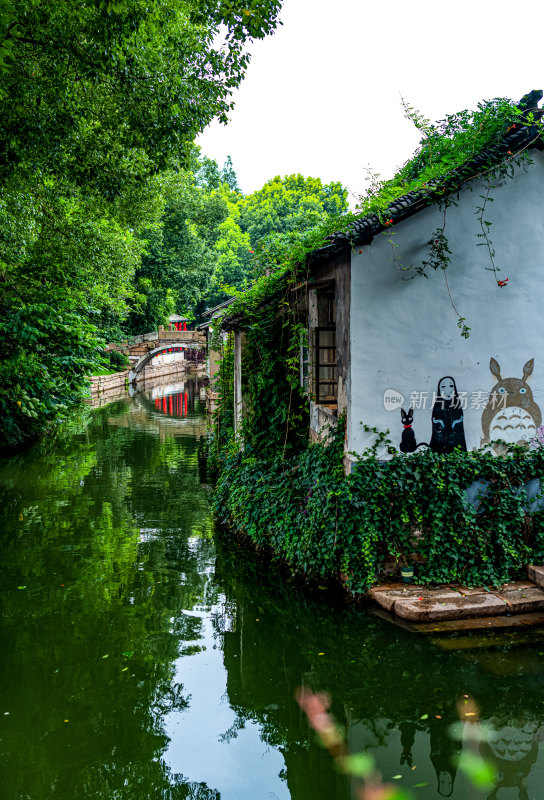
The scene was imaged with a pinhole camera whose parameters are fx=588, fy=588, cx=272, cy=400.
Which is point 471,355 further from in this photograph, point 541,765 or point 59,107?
point 59,107

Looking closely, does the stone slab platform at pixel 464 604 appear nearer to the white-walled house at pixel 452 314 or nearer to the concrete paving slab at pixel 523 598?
the concrete paving slab at pixel 523 598

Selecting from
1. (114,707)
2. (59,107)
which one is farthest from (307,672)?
(59,107)

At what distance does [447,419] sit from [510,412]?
Result: 2.66ft

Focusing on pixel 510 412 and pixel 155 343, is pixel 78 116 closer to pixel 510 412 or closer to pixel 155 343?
pixel 510 412

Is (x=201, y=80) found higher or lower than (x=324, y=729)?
higher

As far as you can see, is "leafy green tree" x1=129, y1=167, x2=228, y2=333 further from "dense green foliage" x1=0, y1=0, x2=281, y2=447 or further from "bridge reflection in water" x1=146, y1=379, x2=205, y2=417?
"dense green foliage" x1=0, y1=0, x2=281, y2=447

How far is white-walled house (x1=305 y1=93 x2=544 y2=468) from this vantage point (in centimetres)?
648

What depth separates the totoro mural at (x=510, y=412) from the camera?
6.78 metres

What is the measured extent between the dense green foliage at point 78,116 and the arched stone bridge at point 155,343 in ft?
85.6

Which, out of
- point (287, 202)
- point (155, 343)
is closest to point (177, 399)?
point (155, 343)

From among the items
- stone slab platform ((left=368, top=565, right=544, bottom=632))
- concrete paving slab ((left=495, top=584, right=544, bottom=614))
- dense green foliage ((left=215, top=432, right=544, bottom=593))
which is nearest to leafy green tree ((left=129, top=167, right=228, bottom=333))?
dense green foliage ((left=215, top=432, right=544, bottom=593))

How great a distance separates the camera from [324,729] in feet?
14.5

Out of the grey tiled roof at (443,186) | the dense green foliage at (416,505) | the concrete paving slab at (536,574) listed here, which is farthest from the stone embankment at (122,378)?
the concrete paving slab at (536,574)

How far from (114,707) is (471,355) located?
A: 5.04 meters
